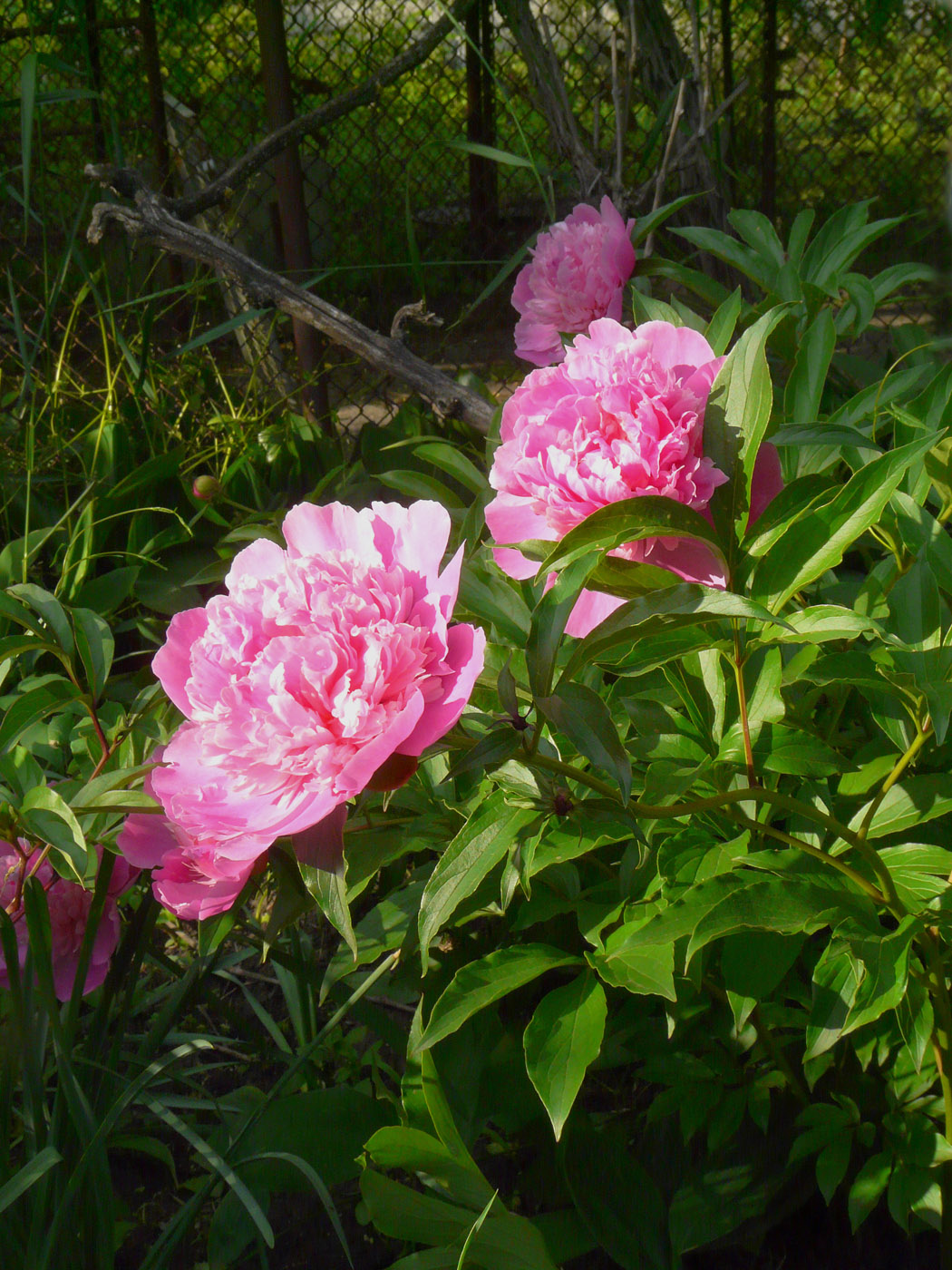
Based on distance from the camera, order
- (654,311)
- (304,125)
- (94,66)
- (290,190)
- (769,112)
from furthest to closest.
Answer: (769,112), (94,66), (290,190), (304,125), (654,311)

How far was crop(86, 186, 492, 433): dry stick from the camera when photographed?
1.69 metres

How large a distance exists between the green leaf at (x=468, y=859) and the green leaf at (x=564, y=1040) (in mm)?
171

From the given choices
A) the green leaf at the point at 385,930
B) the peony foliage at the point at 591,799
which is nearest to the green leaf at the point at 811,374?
the peony foliage at the point at 591,799

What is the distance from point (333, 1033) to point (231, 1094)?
21 centimetres

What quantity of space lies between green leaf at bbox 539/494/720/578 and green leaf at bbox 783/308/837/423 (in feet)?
1.12

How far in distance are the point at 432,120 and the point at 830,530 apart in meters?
3.29

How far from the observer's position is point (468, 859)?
0.70 m

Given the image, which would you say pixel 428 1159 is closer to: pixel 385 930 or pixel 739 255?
pixel 385 930

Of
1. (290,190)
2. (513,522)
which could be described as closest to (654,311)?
(513,522)

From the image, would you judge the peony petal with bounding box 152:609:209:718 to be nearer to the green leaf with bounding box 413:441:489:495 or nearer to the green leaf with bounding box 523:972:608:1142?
the green leaf with bounding box 523:972:608:1142

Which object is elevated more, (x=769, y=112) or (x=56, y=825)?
(x=769, y=112)

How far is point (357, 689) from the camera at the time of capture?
0.60 m

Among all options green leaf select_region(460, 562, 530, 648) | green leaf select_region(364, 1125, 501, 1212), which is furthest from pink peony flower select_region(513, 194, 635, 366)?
green leaf select_region(364, 1125, 501, 1212)

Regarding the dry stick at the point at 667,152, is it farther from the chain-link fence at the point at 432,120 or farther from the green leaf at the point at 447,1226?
the green leaf at the point at 447,1226
